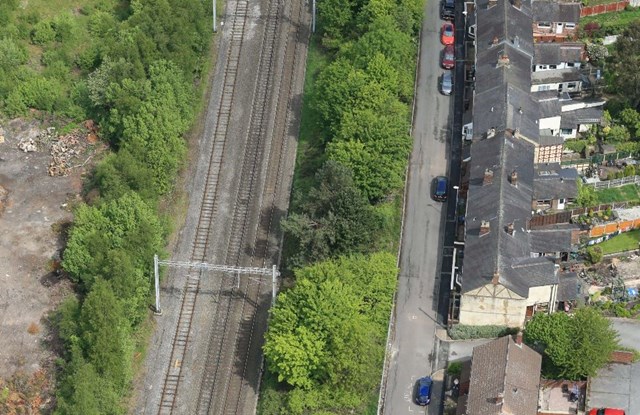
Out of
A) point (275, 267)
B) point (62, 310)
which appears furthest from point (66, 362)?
point (275, 267)

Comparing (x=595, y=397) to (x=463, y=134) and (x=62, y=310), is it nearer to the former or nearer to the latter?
(x=463, y=134)

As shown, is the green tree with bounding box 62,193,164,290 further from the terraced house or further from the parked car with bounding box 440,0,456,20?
the parked car with bounding box 440,0,456,20

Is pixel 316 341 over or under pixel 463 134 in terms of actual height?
under

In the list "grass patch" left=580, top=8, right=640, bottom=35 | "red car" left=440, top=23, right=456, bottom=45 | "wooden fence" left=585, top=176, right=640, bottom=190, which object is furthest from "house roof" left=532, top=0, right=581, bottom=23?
"wooden fence" left=585, top=176, right=640, bottom=190

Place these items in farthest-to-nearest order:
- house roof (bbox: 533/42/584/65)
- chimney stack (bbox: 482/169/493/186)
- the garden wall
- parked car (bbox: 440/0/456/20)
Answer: the garden wall < parked car (bbox: 440/0/456/20) < house roof (bbox: 533/42/584/65) < chimney stack (bbox: 482/169/493/186)

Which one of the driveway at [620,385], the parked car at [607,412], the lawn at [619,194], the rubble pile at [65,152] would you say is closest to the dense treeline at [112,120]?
the rubble pile at [65,152]

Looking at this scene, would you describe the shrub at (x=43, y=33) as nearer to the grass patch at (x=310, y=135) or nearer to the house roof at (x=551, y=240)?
the grass patch at (x=310, y=135)
